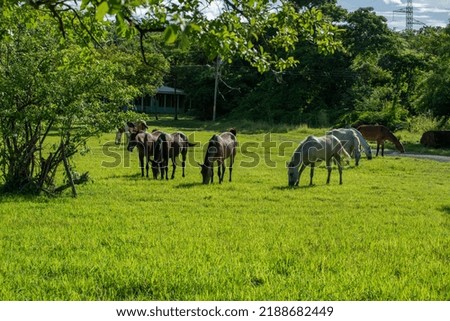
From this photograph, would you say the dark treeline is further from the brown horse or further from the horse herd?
the horse herd

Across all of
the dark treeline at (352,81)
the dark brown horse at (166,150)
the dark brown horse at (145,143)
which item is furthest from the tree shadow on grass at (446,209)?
the dark treeline at (352,81)

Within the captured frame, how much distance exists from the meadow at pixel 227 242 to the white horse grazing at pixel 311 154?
725 millimetres

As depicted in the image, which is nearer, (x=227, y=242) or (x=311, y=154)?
(x=227, y=242)

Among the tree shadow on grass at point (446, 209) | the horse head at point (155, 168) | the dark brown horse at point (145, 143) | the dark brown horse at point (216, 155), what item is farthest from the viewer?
the dark brown horse at point (145, 143)

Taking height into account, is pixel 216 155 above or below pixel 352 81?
below

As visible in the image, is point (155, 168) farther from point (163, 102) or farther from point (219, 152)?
point (163, 102)

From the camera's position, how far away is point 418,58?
44.6m

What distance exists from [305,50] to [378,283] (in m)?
45.0

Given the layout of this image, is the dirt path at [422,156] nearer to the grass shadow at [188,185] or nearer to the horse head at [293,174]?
the horse head at [293,174]

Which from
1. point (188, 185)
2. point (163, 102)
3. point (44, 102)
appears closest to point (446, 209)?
point (188, 185)

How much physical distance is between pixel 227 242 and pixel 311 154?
26.5 ft

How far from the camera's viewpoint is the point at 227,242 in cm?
802

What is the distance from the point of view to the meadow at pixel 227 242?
18.8 feet

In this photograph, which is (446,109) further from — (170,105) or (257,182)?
(170,105)
